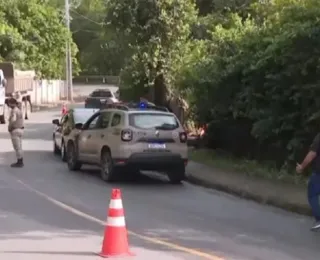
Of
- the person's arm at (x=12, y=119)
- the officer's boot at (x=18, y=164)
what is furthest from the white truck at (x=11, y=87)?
the officer's boot at (x=18, y=164)

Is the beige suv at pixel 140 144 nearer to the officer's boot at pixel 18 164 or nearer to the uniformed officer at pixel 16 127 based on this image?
the uniformed officer at pixel 16 127

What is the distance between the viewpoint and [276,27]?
20203mm

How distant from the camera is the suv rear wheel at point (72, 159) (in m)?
20.4

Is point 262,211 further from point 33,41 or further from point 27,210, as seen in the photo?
point 33,41

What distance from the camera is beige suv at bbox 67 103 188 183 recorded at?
17.6m

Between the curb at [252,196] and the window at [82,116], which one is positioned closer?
the curb at [252,196]

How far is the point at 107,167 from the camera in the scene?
18219 mm

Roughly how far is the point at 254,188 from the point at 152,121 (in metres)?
2.88

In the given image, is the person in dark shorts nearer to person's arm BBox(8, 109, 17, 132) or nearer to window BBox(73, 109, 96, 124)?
person's arm BBox(8, 109, 17, 132)

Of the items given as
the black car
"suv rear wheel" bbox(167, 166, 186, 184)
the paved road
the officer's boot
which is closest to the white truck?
the black car

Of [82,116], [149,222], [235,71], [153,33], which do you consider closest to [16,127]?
[82,116]

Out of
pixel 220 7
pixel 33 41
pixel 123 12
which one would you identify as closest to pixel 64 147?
pixel 123 12

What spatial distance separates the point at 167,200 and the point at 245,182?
261 centimetres

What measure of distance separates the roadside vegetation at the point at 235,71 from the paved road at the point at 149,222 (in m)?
2.52
